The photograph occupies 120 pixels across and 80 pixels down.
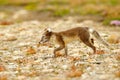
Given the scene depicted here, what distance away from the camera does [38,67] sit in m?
19.2

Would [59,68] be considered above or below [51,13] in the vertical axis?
below

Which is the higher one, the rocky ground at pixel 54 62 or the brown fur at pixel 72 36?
the brown fur at pixel 72 36

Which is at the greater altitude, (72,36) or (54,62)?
(72,36)

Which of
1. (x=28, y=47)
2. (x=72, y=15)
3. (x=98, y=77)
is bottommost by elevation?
(x=98, y=77)

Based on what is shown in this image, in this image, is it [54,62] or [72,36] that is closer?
[54,62]

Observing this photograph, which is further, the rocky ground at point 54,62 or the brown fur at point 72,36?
the brown fur at point 72,36

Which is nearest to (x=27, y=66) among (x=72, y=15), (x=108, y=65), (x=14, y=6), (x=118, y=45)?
(x=108, y=65)

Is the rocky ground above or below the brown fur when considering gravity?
below

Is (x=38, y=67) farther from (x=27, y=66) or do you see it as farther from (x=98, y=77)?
(x=98, y=77)

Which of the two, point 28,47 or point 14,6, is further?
point 14,6

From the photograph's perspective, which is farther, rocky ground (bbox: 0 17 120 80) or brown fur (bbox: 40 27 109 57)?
brown fur (bbox: 40 27 109 57)

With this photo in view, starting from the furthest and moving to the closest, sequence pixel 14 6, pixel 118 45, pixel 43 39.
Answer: pixel 14 6, pixel 118 45, pixel 43 39

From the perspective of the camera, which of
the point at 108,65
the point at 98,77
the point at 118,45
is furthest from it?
the point at 118,45

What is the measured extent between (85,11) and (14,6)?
15005mm
